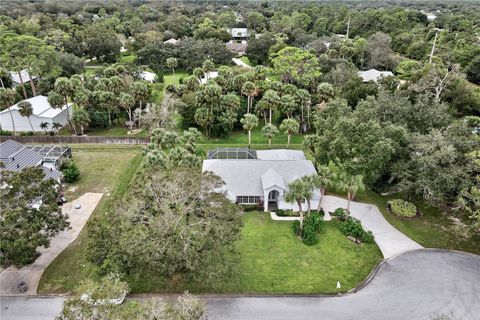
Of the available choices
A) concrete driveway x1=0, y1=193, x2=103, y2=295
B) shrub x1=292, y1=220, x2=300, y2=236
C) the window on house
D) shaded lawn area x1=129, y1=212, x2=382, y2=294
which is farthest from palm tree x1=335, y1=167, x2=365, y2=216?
concrete driveway x1=0, y1=193, x2=103, y2=295

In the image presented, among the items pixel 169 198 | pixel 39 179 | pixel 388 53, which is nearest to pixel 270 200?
pixel 169 198

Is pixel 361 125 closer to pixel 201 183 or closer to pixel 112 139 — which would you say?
pixel 201 183

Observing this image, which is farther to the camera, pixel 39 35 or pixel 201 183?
pixel 39 35

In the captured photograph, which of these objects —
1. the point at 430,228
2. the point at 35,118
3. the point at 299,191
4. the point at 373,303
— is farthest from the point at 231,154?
the point at 35,118

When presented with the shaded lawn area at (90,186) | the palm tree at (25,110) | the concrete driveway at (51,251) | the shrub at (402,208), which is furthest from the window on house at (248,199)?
the palm tree at (25,110)

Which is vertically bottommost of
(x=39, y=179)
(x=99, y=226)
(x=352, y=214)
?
(x=352, y=214)

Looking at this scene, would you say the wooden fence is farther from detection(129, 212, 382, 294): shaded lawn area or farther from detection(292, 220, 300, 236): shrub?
detection(292, 220, 300, 236): shrub

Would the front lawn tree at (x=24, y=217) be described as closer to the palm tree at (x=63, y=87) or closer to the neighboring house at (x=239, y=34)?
the palm tree at (x=63, y=87)
